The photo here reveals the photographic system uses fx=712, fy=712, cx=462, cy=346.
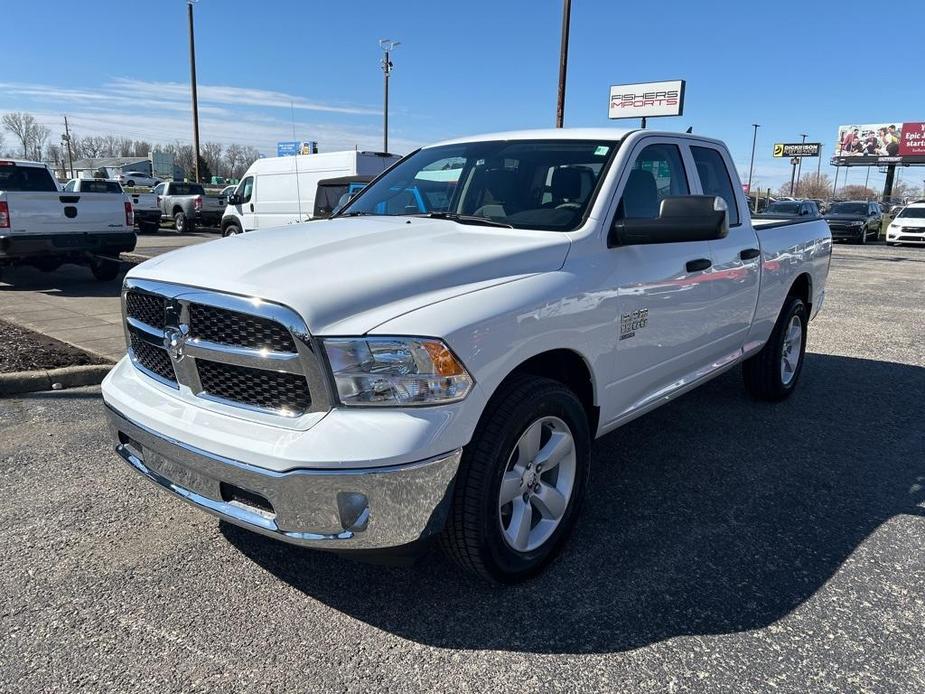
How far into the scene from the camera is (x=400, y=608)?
279 centimetres

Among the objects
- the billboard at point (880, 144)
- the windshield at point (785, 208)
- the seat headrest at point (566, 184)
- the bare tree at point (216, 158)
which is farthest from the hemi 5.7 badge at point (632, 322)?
the bare tree at point (216, 158)

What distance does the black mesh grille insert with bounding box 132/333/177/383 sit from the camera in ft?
9.47

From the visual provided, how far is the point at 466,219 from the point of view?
3.56m

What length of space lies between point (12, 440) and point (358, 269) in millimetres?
3140

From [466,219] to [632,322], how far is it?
961mm

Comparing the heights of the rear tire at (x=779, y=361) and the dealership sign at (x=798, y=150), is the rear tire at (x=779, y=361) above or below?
below

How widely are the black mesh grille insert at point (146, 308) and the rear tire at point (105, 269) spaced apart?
930cm

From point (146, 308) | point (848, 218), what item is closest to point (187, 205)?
point (146, 308)

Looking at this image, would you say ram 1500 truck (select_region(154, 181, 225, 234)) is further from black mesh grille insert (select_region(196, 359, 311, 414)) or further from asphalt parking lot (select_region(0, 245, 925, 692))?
black mesh grille insert (select_region(196, 359, 311, 414))

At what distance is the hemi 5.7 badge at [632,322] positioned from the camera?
3.29 meters

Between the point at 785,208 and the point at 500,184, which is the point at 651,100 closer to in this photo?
the point at 785,208

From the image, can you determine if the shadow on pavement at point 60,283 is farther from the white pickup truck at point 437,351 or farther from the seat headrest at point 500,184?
A: the white pickup truck at point 437,351

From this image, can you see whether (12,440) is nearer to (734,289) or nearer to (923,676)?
(734,289)

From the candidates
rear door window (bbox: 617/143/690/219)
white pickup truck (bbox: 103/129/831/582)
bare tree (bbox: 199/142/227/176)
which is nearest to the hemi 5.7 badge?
white pickup truck (bbox: 103/129/831/582)
